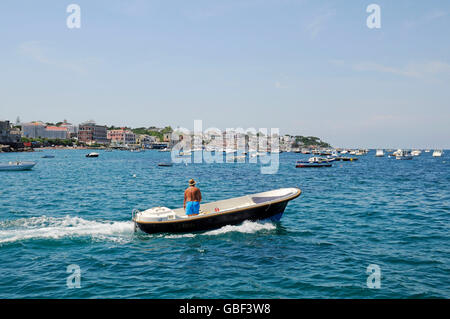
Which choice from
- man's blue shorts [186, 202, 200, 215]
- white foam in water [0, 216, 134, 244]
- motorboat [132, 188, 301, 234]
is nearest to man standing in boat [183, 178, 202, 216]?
man's blue shorts [186, 202, 200, 215]

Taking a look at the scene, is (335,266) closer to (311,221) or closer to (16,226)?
(311,221)

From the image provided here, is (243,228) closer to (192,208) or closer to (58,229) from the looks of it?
(192,208)

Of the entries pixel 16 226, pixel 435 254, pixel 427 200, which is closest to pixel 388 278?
pixel 435 254

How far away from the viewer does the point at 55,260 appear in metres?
14.7

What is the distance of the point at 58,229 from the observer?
19.1m

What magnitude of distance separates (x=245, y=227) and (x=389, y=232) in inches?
331

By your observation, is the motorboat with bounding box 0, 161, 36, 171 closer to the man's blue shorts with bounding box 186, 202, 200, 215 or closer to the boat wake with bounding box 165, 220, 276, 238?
the man's blue shorts with bounding box 186, 202, 200, 215

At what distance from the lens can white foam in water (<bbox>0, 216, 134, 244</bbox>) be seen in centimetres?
1789

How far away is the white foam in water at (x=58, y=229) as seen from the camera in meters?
17.9

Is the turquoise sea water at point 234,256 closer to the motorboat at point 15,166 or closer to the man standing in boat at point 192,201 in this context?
the man standing in boat at point 192,201

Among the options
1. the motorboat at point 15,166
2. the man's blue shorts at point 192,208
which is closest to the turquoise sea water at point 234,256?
the man's blue shorts at point 192,208

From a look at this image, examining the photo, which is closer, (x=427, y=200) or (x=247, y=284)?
(x=247, y=284)

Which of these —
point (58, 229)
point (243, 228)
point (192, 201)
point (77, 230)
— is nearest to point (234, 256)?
point (243, 228)
